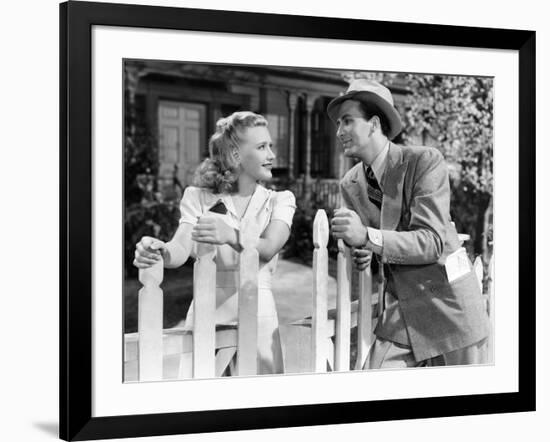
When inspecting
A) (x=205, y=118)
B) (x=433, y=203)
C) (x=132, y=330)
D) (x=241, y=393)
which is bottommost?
(x=241, y=393)

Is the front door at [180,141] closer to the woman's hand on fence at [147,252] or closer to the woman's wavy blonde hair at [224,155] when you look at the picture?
the woman's wavy blonde hair at [224,155]

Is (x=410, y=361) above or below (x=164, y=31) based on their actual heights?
below

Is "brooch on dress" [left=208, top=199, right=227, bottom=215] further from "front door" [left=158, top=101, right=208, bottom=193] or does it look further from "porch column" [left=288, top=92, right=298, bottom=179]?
"porch column" [left=288, top=92, right=298, bottom=179]

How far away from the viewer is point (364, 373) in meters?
3.66

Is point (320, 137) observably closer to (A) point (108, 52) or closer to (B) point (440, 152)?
(B) point (440, 152)

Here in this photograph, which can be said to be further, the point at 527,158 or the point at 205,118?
the point at 527,158

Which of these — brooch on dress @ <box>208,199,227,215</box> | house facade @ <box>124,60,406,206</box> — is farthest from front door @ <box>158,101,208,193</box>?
brooch on dress @ <box>208,199,227,215</box>

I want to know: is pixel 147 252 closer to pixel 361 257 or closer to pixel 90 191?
pixel 90 191

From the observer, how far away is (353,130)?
3.64 m

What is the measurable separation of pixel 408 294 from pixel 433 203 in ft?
1.07

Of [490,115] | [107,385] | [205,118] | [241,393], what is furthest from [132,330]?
[490,115]

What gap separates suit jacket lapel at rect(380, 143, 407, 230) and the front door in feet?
2.19

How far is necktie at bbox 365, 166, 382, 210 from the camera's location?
12.0ft

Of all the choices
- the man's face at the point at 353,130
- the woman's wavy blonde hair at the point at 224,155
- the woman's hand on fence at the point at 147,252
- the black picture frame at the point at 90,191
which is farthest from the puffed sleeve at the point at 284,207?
the black picture frame at the point at 90,191
